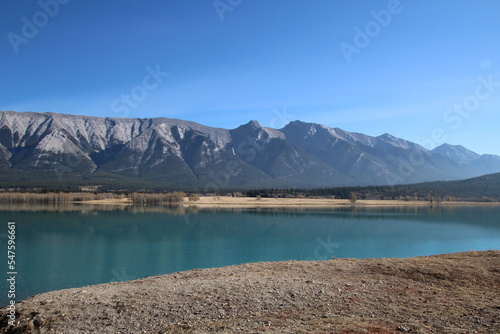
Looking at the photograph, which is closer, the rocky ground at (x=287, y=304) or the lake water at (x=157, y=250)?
the rocky ground at (x=287, y=304)

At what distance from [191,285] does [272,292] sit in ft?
10.4

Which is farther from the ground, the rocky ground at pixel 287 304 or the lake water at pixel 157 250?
the rocky ground at pixel 287 304

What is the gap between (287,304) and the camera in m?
11.8

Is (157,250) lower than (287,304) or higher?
lower

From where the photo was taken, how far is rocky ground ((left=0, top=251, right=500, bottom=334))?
9852 millimetres

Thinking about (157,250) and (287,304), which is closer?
(287,304)

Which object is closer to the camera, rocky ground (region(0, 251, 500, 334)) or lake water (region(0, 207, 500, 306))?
rocky ground (region(0, 251, 500, 334))

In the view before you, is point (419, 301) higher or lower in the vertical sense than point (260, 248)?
higher

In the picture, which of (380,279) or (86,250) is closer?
(380,279)

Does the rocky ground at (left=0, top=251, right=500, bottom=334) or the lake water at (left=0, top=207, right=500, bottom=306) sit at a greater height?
the rocky ground at (left=0, top=251, right=500, bottom=334)

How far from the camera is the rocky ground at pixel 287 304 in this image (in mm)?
9852

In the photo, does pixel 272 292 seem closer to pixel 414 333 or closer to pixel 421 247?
pixel 414 333

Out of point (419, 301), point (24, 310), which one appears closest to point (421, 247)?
point (419, 301)

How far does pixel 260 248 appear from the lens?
33.8 metres
